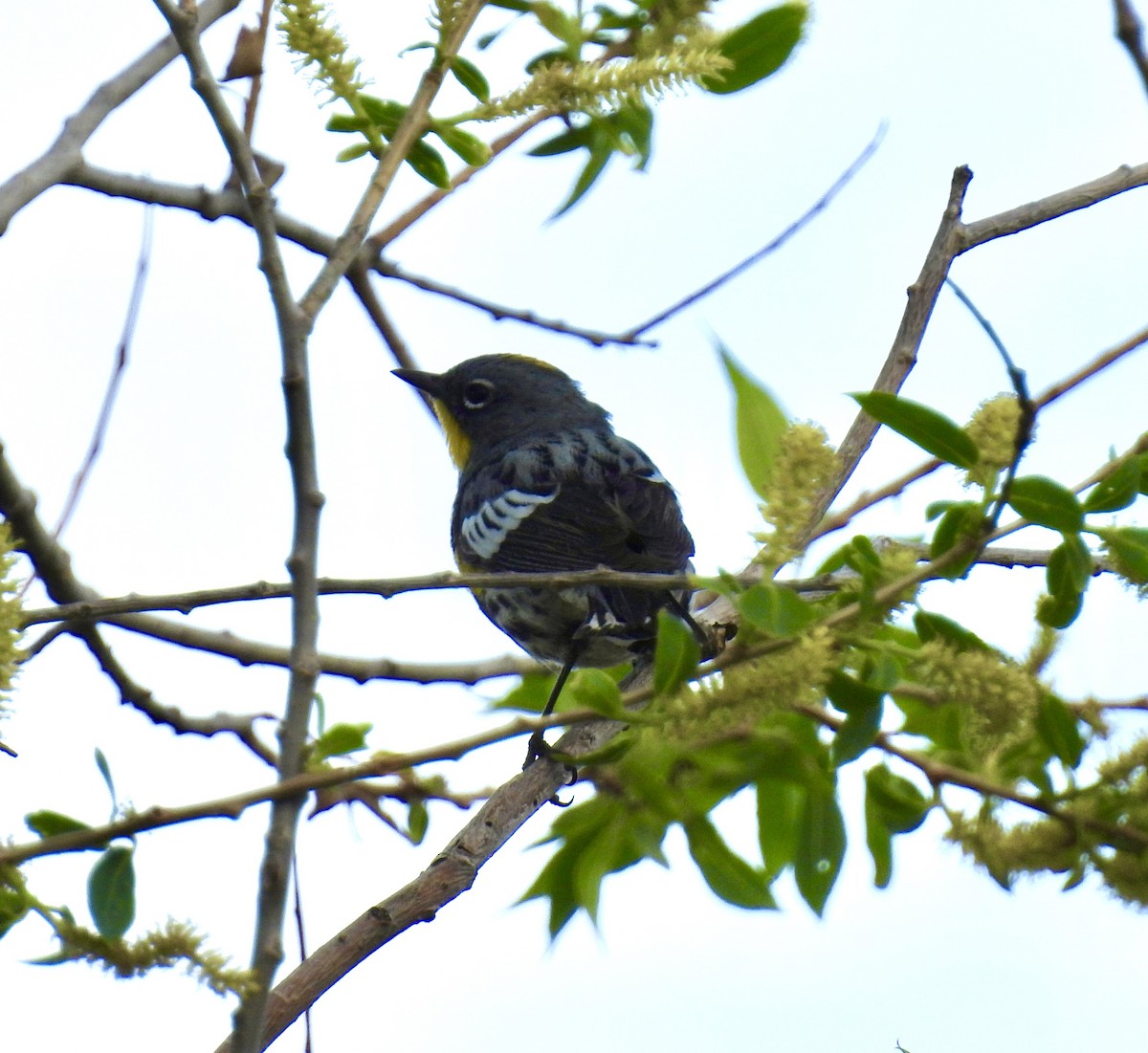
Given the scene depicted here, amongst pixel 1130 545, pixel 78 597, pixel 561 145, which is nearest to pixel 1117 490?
pixel 1130 545

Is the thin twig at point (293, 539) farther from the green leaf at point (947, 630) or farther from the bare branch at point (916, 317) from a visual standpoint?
the bare branch at point (916, 317)

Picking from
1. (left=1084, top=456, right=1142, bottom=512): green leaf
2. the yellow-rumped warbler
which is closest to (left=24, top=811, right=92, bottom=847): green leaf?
(left=1084, top=456, right=1142, bottom=512): green leaf

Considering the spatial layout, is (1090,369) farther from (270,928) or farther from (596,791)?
(270,928)

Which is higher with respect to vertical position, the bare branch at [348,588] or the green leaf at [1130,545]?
the bare branch at [348,588]

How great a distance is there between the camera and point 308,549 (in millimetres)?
1683

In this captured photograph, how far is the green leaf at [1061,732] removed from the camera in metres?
1.77

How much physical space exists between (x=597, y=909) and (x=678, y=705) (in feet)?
1.20

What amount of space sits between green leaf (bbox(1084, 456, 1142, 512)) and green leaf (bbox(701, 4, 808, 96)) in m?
1.23

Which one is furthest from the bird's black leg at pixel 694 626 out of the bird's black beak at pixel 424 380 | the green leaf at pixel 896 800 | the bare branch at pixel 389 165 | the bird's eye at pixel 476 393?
the bird's eye at pixel 476 393

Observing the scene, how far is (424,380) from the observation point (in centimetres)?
623

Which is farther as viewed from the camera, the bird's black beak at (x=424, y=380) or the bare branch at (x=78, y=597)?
the bird's black beak at (x=424, y=380)

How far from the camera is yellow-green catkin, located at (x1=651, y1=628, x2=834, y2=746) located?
5.25 feet

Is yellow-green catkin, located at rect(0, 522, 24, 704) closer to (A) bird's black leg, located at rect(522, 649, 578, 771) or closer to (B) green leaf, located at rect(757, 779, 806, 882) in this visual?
(B) green leaf, located at rect(757, 779, 806, 882)

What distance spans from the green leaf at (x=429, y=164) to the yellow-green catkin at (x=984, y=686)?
140 centimetres
